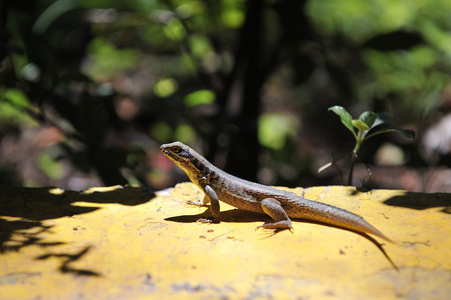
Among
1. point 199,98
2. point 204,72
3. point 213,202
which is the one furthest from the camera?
point 204,72

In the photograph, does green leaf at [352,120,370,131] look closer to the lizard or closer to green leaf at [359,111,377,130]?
green leaf at [359,111,377,130]

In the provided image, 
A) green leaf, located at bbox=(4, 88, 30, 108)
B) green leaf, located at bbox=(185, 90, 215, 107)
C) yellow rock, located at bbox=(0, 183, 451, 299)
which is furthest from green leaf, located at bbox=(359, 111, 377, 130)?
green leaf, located at bbox=(4, 88, 30, 108)

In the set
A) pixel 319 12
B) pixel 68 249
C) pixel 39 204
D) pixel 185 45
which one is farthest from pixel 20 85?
pixel 319 12

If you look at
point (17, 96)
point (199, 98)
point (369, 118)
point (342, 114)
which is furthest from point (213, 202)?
point (17, 96)

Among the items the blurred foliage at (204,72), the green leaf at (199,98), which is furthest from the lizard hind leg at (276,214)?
the green leaf at (199,98)

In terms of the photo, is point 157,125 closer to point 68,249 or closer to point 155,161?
point 155,161

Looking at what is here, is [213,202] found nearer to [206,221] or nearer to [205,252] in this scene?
[206,221]

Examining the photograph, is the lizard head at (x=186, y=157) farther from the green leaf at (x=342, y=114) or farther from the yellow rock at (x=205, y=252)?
the green leaf at (x=342, y=114)
